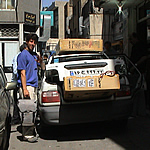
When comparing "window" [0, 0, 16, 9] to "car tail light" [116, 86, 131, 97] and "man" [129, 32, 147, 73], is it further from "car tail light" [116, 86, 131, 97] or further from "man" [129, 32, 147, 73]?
"car tail light" [116, 86, 131, 97]

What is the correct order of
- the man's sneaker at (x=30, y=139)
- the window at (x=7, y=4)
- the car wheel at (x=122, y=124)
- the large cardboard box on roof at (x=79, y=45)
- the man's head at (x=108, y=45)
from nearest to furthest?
1. the man's sneaker at (x=30, y=139)
2. the car wheel at (x=122, y=124)
3. the large cardboard box on roof at (x=79, y=45)
4. the man's head at (x=108, y=45)
5. the window at (x=7, y=4)

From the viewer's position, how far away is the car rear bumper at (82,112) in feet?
17.4

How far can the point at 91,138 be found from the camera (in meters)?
5.62

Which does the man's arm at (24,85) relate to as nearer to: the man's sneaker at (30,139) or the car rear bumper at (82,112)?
the car rear bumper at (82,112)

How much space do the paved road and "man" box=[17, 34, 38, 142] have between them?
0.21 meters

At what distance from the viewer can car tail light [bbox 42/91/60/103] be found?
5309 mm

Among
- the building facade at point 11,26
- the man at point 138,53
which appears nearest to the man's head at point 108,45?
the man at point 138,53

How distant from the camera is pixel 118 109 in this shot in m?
5.48

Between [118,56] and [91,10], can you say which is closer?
[118,56]

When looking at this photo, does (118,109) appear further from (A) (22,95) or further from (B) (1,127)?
(B) (1,127)

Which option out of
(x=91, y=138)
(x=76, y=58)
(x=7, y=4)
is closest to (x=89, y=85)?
(x=91, y=138)

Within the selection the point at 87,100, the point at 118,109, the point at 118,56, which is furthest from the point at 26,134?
the point at 118,56

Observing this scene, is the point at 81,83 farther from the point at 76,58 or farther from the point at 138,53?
the point at 138,53

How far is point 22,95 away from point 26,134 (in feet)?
2.63
